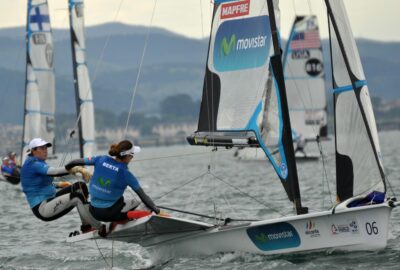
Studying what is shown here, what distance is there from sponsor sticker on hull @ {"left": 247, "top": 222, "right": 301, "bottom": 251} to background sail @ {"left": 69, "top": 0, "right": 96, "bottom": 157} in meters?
16.3

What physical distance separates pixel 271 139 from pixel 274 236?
4.57ft

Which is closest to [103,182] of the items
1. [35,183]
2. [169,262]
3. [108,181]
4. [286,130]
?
[108,181]

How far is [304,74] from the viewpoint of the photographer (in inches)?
1441

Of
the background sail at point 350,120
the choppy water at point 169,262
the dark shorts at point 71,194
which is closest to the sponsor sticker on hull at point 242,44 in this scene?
the background sail at point 350,120

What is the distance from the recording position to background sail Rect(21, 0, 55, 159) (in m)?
29.9

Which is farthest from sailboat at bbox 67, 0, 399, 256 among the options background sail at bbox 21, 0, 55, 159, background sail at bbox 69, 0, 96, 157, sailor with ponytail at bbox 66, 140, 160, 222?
background sail at bbox 21, 0, 55, 159

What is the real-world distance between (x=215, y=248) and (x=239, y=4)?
2.96 meters

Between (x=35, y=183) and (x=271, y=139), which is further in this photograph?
(x=271, y=139)

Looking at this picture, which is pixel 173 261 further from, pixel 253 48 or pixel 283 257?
pixel 253 48

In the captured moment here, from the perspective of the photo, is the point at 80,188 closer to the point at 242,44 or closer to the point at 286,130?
the point at 286,130

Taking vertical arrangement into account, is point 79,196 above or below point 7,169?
below

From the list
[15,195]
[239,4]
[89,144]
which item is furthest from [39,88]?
[239,4]

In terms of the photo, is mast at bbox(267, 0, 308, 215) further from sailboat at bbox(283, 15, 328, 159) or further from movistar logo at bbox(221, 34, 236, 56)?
sailboat at bbox(283, 15, 328, 159)

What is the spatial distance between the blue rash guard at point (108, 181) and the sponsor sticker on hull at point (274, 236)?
4.60ft
